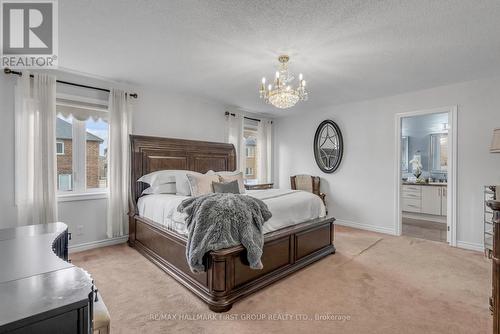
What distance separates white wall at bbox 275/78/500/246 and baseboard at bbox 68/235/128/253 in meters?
3.80

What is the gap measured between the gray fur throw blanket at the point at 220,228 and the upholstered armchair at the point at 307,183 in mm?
3152

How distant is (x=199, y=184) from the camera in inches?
131

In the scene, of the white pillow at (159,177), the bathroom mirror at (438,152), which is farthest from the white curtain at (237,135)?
the bathroom mirror at (438,152)

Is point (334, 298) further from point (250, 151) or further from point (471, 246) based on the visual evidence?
point (250, 151)

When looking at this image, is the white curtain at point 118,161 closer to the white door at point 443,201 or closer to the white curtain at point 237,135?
the white curtain at point 237,135

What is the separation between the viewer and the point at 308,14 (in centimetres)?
200

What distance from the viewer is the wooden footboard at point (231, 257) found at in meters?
2.16

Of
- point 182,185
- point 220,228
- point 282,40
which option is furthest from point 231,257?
point 282,40

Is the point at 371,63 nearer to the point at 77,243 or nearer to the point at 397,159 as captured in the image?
the point at 397,159

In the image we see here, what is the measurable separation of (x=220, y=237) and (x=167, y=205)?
105 centimetres

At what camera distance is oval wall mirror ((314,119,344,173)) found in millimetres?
5117

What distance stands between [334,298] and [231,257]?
105 centimetres

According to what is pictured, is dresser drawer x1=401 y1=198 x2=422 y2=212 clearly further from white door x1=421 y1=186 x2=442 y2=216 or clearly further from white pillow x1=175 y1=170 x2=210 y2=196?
white pillow x1=175 y1=170 x2=210 y2=196

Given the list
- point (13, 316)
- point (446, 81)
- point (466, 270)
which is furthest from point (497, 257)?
point (446, 81)
